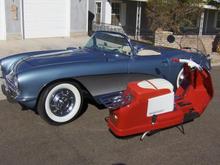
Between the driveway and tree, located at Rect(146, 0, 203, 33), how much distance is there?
318 inches

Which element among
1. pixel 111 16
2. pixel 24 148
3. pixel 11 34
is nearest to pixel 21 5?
pixel 11 34

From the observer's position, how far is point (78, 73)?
4777 millimetres

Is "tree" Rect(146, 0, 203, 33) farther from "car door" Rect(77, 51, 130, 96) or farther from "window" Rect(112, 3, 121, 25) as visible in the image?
A: "car door" Rect(77, 51, 130, 96)

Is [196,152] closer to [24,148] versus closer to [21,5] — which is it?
[24,148]

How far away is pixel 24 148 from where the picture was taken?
3.95 meters

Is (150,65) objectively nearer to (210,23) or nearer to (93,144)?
(93,144)

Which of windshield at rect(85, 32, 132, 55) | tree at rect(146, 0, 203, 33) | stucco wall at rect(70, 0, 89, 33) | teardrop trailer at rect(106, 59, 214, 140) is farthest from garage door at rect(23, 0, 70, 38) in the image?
teardrop trailer at rect(106, 59, 214, 140)

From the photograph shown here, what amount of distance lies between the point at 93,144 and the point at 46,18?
38.7 feet

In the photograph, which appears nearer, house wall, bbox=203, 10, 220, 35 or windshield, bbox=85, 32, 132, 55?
windshield, bbox=85, 32, 132, 55

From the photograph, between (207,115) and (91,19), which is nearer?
(207,115)

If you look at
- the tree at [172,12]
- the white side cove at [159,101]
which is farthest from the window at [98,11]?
the white side cove at [159,101]

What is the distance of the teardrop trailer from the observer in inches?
162

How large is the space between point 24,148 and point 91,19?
48.6 feet

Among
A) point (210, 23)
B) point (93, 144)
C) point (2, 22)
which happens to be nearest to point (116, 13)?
point (2, 22)
